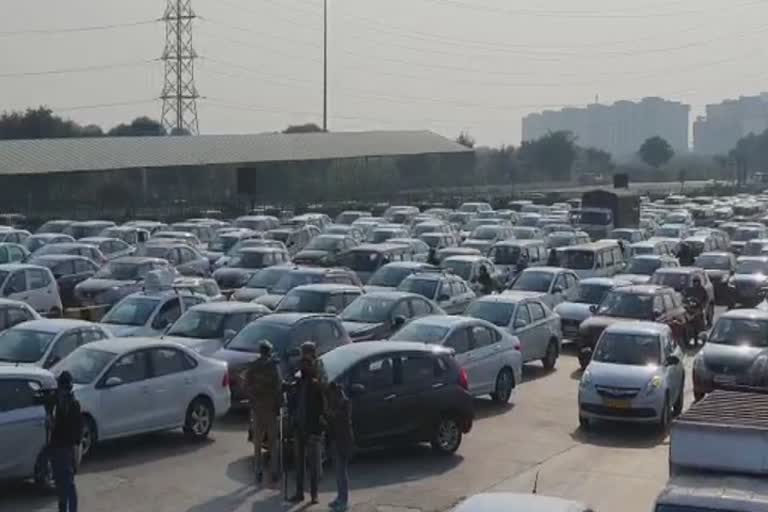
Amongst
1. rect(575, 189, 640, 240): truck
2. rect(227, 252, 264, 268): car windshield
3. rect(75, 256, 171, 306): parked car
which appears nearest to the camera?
rect(75, 256, 171, 306): parked car

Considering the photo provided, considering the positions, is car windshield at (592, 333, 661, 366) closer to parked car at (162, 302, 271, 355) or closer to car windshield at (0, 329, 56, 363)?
parked car at (162, 302, 271, 355)

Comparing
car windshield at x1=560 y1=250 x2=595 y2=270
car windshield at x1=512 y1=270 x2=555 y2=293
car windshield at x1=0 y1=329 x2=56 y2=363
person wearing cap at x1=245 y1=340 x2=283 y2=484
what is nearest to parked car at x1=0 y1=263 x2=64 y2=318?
car windshield at x1=0 y1=329 x2=56 y2=363

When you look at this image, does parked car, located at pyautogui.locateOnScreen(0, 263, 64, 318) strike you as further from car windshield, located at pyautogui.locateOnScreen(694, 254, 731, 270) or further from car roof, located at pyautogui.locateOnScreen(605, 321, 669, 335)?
car windshield, located at pyautogui.locateOnScreen(694, 254, 731, 270)

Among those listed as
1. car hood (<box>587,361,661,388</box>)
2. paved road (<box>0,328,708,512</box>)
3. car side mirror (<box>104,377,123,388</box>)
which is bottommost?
paved road (<box>0,328,708,512</box>)

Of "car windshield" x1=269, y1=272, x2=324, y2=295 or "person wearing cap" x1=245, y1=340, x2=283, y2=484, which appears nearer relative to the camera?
"person wearing cap" x1=245, y1=340, x2=283, y2=484

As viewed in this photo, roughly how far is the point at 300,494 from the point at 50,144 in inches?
2101

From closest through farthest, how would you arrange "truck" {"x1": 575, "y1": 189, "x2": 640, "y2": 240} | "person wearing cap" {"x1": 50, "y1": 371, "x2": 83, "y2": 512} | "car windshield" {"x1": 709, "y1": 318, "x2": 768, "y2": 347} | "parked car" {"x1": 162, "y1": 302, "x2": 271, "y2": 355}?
"person wearing cap" {"x1": 50, "y1": 371, "x2": 83, "y2": 512}, "parked car" {"x1": 162, "y1": 302, "x2": 271, "y2": 355}, "car windshield" {"x1": 709, "y1": 318, "x2": 768, "y2": 347}, "truck" {"x1": 575, "y1": 189, "x2": 640, "y2": 240}

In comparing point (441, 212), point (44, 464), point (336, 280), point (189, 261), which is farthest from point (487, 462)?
point (441, 212)

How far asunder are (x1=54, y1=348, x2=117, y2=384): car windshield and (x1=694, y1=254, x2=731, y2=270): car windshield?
25789mm

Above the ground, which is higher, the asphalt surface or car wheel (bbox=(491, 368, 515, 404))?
car wheel (bbox=(491, 368, 515, 404))

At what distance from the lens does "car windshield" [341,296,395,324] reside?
24422 millimetres

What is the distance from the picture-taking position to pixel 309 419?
15.3 m

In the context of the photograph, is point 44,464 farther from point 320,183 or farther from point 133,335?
point 320,183

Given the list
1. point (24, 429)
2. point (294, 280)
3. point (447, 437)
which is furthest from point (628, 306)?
point (24, 429)
